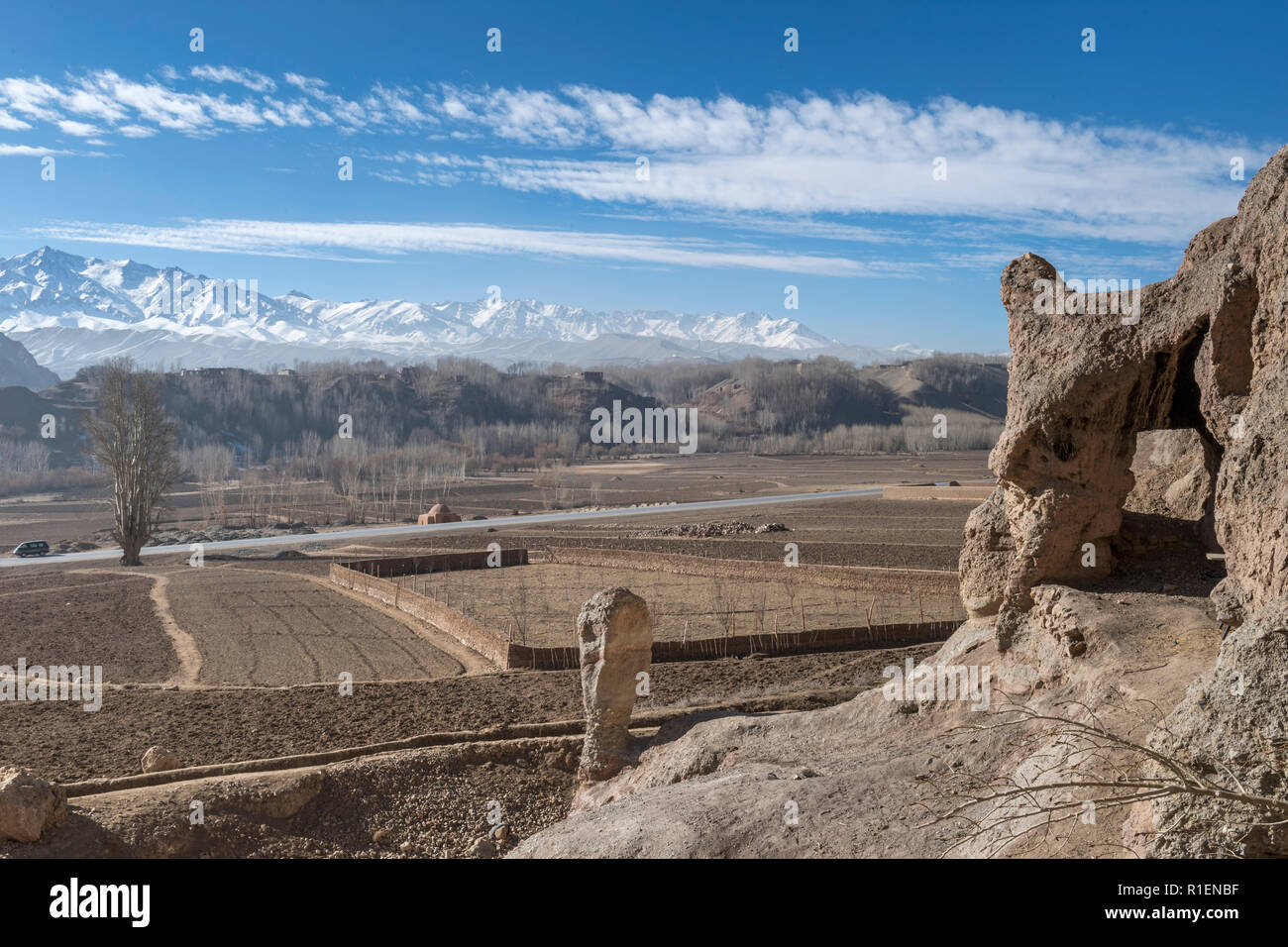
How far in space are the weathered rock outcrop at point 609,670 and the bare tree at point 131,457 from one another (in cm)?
3994

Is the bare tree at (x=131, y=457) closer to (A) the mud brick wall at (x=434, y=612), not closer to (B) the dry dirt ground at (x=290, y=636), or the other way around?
(B) the dry dirt ground at (x=290, y=636)

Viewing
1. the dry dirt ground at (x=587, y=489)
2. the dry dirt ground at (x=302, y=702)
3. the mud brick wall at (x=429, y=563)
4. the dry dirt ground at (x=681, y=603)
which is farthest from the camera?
the dry dirt ground at (x=587, y=489)

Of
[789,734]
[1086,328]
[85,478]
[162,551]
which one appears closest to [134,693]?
[789,734]

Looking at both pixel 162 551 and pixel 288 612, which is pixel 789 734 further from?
pixel 162 551

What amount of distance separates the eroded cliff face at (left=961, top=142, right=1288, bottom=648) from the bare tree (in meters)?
44.3

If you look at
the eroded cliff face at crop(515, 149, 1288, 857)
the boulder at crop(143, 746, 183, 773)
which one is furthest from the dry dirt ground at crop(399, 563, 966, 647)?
the eroded cliff face at crop(515, 149, 1288, 857)

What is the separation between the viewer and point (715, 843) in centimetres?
998

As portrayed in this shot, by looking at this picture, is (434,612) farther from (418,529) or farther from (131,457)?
(418,529)

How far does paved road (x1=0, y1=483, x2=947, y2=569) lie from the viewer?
168 feet

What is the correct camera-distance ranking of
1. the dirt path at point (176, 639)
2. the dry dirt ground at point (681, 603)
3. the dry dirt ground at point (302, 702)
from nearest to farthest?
the dry dirt ground at point (302, 702) < the dirt path at point (176, 639) < the dry dirt ground at point (681, 603)

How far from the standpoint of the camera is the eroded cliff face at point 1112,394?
9.54 meters

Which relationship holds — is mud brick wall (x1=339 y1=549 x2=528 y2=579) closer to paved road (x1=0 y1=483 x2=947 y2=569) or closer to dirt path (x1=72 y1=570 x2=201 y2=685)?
dirt path (x1=72 y1=570 x2=201 y2=685)

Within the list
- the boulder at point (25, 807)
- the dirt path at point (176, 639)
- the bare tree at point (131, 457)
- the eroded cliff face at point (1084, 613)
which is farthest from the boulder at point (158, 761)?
the bare tree at point (131, 457)

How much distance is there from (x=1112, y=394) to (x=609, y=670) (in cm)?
747
